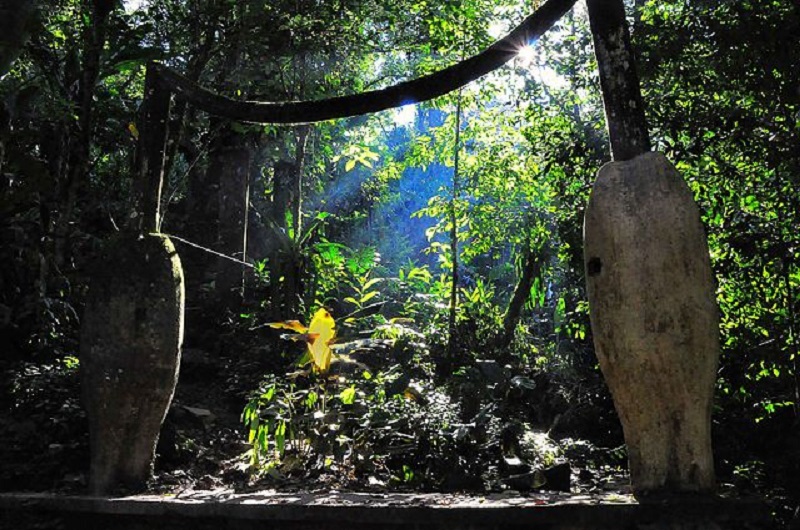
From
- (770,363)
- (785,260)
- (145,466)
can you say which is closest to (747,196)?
(785,260)

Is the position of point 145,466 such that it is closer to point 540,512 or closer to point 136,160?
point 136,160

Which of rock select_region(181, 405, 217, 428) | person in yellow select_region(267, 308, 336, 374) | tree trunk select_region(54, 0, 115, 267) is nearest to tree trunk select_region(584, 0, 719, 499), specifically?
person in yellow select_region(267, 308, 336, 374)

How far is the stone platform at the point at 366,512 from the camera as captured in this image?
94.3 inches

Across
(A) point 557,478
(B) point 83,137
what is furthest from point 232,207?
(A) point 557,478

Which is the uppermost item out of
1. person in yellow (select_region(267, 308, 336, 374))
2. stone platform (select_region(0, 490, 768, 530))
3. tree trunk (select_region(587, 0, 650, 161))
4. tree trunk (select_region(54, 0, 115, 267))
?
tree trunk (select_region(54, 0, 115, 267))

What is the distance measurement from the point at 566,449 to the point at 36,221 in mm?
5397

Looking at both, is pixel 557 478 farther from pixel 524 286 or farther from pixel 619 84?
pixel 524 286

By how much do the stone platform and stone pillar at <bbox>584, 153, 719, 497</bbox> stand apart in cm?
16

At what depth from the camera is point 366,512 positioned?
265 cm

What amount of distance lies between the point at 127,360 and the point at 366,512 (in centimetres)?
146

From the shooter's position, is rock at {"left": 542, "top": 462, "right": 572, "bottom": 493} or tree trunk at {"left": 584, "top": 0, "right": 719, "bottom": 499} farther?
rock at {"left": 542, "top": 462, "right": 572, "bottom": 493}

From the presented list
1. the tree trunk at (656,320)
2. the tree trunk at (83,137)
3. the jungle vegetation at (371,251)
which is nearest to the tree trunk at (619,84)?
the tree trunk at (656,320)

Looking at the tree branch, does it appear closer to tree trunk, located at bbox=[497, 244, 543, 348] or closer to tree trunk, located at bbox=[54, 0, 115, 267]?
tree trunk, located at bbox=[54, 0, 115, 267]

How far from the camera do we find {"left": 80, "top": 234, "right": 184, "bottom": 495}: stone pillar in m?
3.38
